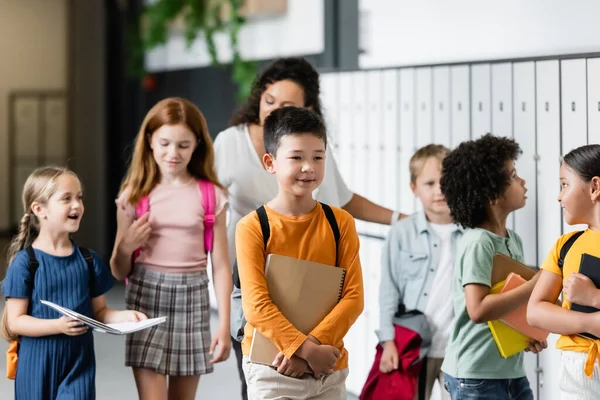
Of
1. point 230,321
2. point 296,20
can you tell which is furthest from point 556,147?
point 296,20

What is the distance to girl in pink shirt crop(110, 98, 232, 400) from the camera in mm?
3109

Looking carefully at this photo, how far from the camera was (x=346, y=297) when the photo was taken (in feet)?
7.95

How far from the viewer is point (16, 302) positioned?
2.88m

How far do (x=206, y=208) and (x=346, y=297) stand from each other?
Result: 2.91ft

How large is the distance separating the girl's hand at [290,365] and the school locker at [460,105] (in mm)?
1467

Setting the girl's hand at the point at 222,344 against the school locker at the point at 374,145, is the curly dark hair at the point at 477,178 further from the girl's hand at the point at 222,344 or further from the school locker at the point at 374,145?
the school locker at the point at 374,145

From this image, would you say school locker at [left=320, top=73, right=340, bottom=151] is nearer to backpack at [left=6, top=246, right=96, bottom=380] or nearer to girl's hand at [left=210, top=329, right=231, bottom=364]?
girl's hand at [left=210, top=329, right=231, bottom=364]

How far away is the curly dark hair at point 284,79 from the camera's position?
10.4 feet

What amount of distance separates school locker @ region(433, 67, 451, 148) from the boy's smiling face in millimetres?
1355

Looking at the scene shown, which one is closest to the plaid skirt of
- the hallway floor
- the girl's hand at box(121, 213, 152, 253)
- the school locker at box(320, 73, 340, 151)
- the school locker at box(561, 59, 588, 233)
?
the girl's hand at box(121, 213, 152, 253)

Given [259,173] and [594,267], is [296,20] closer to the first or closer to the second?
[259,173]

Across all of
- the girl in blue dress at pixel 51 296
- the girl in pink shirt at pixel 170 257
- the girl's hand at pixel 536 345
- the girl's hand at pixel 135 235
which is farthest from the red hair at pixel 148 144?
the girl's hand at pixel 536 345

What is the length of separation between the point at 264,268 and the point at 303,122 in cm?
37

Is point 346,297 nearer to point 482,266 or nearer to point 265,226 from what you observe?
point 265,226
